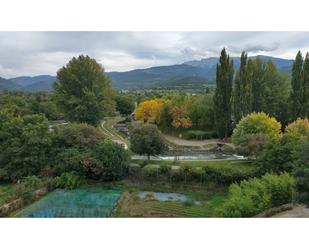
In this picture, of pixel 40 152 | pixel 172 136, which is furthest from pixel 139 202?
pixel 172 136

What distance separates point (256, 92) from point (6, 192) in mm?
24373

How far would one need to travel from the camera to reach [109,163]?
70.5 ft

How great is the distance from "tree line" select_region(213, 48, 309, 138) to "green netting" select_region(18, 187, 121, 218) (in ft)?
50.8

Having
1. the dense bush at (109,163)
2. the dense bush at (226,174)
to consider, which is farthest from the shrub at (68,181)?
the dense bush at (226,174)

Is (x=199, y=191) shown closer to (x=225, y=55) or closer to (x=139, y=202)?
(x=139, y=202)

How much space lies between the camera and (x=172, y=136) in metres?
36.0

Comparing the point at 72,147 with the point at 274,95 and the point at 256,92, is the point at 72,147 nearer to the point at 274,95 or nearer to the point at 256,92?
the point at 256,92

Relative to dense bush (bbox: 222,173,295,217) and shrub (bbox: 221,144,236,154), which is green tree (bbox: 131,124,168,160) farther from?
dense bush (bbox: 222,173,295,217)

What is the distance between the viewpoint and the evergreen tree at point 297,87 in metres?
30.3

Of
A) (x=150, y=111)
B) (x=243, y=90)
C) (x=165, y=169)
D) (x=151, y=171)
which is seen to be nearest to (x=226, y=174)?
(x=165, y=169)

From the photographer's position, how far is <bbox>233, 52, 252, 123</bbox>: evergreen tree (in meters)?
31.1

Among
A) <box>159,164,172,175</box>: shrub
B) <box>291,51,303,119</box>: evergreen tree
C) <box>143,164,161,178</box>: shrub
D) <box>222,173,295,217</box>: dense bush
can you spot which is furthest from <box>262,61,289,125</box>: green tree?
<box>222,173,295,217</box>: dense bush

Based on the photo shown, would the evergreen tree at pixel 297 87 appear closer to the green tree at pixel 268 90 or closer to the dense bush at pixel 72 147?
the green tree at pixel 268 90

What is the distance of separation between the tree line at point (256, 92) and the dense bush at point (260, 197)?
16.2 meters
